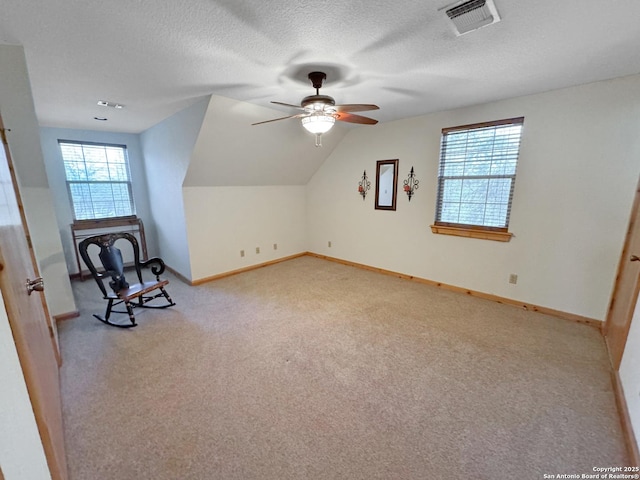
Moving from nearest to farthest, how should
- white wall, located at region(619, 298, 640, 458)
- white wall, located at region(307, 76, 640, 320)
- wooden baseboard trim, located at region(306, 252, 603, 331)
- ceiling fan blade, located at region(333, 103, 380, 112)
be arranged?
white wall, located at region(619, 298, 640, 458) < ceiling fan blade, located at region(333, 103, 380, 112) < white wall, located at region(307, 76, 640, 320) < wooden baseboard trim, located at region(306, 252, 603, 331)

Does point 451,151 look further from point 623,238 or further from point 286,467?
point 286,467

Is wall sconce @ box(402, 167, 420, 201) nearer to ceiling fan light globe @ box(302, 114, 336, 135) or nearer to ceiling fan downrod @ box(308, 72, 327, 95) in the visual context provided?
ceiling fan light globe @ box(302, 114, 336, 135)

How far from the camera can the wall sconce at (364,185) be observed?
440 cm

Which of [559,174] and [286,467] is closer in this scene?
[286,467]

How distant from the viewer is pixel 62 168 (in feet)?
13.4

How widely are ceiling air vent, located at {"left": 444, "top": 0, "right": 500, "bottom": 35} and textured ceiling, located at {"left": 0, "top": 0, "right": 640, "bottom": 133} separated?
43 mm

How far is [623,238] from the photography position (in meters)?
2.54

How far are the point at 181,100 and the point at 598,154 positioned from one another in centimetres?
428

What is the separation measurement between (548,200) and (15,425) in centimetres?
409

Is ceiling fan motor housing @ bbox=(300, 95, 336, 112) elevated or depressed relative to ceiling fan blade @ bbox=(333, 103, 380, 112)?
elevated

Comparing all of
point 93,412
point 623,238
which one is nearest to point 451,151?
point 623,238

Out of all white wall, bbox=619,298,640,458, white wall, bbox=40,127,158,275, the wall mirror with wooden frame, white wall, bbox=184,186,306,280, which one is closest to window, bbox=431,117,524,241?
the wall mirror with wooden frame

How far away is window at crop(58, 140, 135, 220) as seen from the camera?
13.7ft

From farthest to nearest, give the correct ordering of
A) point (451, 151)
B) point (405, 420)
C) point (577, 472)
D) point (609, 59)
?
point (451, 151) < point (609, 59) < point (405, 420) < point (577, 472)
